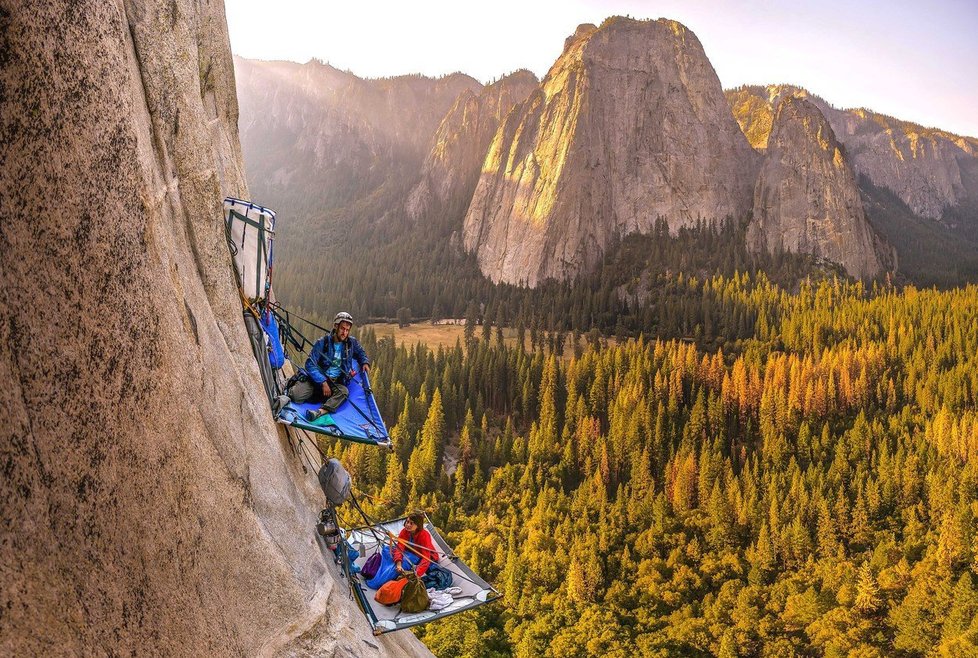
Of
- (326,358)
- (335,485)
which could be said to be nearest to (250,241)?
(326,358)

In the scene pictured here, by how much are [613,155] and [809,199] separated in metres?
43.2

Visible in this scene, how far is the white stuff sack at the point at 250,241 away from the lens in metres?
10.6

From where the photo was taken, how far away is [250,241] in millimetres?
10969

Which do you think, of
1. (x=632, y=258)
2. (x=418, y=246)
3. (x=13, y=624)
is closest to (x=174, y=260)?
(x=13, y=624)

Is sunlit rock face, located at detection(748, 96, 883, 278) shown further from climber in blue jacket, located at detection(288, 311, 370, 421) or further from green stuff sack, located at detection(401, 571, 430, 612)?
green stuff sack, located at detection(401, 571, 430, 612)

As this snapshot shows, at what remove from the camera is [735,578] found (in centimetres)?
5966

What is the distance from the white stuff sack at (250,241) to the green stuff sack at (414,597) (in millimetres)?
5762

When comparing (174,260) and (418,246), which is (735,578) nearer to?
(174,260)

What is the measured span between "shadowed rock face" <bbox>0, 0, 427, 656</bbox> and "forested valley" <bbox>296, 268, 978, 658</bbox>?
4694 centimetres

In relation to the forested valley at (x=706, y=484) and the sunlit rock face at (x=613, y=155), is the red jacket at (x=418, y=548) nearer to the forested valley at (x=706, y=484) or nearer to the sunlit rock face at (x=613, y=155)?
the forested valley at (x=706, y=484)

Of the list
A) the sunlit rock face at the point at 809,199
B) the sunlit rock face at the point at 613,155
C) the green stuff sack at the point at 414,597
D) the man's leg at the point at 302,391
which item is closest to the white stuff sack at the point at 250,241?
the man's leg at the point at 302,391

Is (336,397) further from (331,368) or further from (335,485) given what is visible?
(335,485)

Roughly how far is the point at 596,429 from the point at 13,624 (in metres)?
77.5

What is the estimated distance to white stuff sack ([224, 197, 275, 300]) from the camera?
1063 cm
